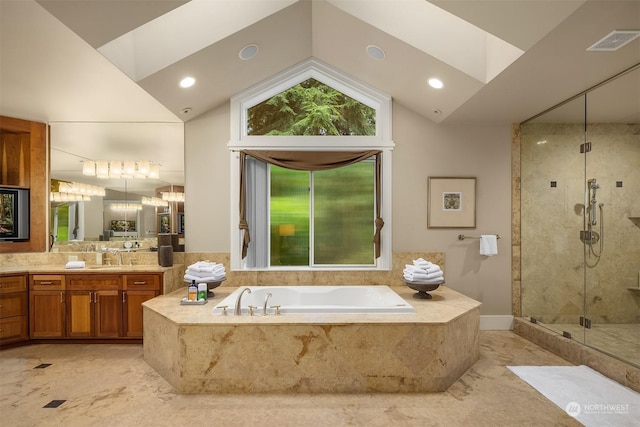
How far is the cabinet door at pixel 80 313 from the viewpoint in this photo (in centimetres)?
354

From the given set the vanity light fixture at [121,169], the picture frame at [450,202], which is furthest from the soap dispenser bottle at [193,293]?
the picture frame at [450,202]

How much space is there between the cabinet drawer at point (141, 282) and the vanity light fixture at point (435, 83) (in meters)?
3.25

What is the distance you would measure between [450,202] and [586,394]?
6.94ft

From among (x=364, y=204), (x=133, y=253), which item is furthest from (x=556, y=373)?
(x=133, y=253)

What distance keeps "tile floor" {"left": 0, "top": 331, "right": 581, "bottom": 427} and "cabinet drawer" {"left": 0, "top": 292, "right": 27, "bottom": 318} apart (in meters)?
0.55

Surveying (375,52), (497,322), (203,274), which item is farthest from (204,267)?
(497,322)

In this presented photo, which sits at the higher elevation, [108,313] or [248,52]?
[248,52]

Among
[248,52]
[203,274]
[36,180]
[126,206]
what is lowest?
[203,274]

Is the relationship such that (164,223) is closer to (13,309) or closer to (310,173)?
(13,309)

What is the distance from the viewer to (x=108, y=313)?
3.54 m

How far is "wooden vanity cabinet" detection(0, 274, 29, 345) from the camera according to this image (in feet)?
11.3

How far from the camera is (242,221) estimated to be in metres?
3.98

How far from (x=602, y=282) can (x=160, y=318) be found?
3897 mm

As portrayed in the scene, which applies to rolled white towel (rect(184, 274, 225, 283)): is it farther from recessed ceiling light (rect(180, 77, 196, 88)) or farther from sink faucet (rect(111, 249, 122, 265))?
recessed ceiling light (rect(180, 77, 196, 88))
